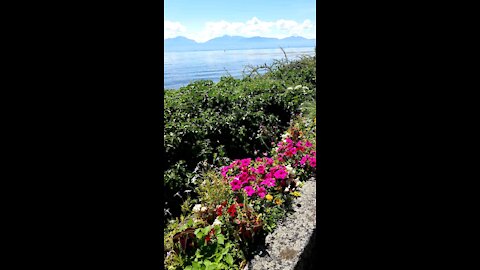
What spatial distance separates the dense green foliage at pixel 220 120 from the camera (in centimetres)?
485

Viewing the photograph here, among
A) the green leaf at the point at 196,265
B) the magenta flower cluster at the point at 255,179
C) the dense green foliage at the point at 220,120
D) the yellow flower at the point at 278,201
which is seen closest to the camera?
the green leaf at the point at 196,265

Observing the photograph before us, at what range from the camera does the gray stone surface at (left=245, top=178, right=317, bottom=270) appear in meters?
2.68

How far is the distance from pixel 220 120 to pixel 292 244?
2.98m

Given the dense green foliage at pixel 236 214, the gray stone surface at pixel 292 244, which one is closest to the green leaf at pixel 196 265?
the dense green foliage at pixel 236 214

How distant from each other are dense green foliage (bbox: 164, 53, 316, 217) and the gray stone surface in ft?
4.85

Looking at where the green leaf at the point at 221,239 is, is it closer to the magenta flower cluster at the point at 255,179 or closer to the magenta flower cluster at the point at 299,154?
the magenta flower cluster at the point at 255,179

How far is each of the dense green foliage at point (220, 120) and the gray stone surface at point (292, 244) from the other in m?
1.48

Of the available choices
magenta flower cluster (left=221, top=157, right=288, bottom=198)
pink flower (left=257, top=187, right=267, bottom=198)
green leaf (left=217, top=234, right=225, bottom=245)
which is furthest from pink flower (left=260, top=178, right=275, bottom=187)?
green leaf (left=217, top=234, right=225, bottom=245)

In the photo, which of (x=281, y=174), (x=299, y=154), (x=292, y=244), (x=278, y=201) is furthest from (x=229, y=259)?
(x=299, y=154)

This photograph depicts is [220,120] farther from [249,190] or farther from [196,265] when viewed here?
[196,265]

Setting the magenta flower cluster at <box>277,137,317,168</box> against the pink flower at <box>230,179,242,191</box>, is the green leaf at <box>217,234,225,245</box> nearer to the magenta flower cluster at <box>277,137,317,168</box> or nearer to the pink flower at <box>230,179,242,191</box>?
the pink flower at <box>230,179,242,191</box>

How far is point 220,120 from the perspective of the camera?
5.59m
